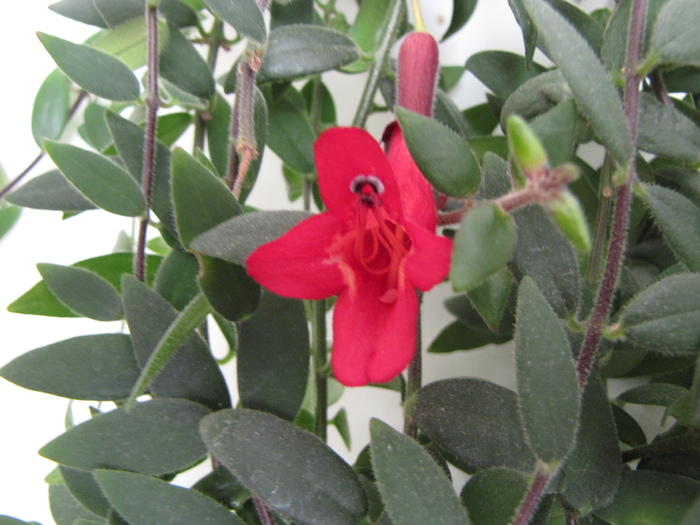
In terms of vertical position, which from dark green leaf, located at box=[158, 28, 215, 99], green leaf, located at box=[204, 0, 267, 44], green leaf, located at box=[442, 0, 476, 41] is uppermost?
green leaf, located at box=[442, 0, 476, 41]

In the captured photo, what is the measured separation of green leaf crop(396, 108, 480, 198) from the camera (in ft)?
0.94

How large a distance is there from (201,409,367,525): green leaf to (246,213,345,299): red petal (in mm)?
94

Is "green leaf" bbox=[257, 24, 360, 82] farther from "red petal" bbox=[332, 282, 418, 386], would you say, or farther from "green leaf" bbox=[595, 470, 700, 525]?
"green leaf" bbox=[595, 470, 700, 525]

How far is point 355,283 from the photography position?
1.06ft

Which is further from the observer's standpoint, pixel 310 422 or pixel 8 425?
pixel 8 425

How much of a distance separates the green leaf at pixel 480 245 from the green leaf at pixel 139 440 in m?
0.23

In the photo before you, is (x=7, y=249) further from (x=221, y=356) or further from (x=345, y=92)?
(x=345, y=92)

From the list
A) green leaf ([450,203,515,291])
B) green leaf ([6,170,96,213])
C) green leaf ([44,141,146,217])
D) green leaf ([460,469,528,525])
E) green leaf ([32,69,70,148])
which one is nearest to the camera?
green leaf ([450,203,515,291])

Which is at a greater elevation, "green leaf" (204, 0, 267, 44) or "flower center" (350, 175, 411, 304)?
"green leaf" (204, 0, 267, 44)

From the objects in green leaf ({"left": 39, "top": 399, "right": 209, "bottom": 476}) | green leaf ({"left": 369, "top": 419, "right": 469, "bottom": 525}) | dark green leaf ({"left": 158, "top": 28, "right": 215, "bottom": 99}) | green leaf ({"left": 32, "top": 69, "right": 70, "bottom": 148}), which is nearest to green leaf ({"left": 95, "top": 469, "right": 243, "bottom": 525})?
green leaf ({"left": 39, "top": 399, "right": 209, "bottom": 476})

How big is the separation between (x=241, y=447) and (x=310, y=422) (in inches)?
10.8

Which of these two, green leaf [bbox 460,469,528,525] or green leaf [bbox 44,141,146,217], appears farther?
green leaf [bbox 44,141,146,217]

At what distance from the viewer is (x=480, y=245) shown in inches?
9.4

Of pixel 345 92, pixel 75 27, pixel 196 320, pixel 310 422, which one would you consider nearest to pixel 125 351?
pixel 196 320
